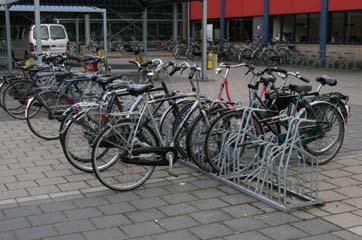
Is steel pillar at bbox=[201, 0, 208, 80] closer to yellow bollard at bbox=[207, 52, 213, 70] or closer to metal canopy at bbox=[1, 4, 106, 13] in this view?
yellow bollard at bbox=[207, 52, 213, 70]

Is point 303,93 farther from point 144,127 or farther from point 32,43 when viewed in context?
point 32,43

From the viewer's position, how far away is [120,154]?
204 inches

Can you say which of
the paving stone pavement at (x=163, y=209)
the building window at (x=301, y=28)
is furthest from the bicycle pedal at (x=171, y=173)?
the building window at (x=301, y=28)

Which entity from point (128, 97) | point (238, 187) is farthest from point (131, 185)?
point (128, 97)

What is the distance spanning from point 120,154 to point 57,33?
758 inches

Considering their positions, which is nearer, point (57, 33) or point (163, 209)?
point (163, 209)

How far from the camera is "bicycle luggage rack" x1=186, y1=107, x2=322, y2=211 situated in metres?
4.78

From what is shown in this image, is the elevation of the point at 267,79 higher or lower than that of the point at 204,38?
lower

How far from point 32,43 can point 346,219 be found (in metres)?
19.2

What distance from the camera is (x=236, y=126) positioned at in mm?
5594

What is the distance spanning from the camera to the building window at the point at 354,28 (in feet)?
67.1

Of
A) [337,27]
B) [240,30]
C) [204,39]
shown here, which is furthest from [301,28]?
[204,39]

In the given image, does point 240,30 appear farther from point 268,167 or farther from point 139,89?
point 268,167

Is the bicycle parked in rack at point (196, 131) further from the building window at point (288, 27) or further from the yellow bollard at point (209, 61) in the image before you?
the building window at point (288, 27)
